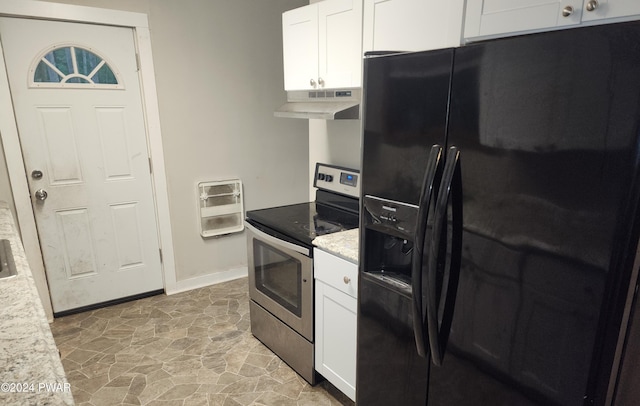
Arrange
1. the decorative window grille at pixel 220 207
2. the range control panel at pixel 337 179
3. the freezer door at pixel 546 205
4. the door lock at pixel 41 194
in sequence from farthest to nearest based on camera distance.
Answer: the decorative window grille at pixel 220 207 < the door lock at pixel 41 194 < the range control panel at pixel 337 179 < the freezer door at pixel 546 205

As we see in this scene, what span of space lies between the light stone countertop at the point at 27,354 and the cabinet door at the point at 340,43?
1664 mm

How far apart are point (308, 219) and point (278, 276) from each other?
0.39 meters

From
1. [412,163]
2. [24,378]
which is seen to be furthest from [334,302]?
[24,378]

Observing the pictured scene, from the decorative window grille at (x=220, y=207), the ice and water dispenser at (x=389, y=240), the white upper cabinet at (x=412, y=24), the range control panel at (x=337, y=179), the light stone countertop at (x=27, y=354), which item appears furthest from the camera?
the decorative window grille at (x=220, y=207)

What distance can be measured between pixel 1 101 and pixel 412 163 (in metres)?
2.70

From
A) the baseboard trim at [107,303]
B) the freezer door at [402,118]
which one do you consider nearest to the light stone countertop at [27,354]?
the freezer door at [402,118]

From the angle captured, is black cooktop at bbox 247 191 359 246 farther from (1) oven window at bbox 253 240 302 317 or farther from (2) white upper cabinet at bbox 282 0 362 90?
(2) white upper cabinet at bbox 282 0 362 90

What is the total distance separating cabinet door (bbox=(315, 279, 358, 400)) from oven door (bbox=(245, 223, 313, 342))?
8cm

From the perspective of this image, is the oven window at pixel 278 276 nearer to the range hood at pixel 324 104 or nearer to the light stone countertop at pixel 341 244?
the light stone countertop at pixel 341 244

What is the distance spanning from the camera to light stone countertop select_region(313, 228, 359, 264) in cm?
182

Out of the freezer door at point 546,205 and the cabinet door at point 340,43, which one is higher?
the cabinet door at point 340,43

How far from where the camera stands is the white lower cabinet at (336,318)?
6.12 feet

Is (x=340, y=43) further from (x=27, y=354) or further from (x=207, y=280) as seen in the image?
(x=207, y=280)

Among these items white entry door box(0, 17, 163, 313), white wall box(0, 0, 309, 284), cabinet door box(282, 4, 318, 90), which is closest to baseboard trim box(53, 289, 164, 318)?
white entry door box(0, 17, 163, 313)
